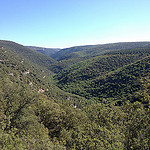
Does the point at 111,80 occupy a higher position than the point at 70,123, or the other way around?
the point at 70,123

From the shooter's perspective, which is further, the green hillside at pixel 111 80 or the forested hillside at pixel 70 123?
the green hillside at pixel 111 80

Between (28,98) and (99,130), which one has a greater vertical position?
(28,98)

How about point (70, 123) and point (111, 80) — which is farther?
point (111, 80)

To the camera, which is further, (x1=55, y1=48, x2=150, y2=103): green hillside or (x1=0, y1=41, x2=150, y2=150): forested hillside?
(x1=55, y1=48, x2=150, y2=103): green hillside

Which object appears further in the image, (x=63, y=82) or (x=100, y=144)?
(x=63, y=82)

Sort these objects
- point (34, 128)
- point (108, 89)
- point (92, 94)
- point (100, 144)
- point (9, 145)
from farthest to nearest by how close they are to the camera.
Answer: point (92, 94)
point (108, 89)
point (34, 128)
point (100, 144)
point (9, 145)

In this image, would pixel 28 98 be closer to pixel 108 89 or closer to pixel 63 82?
pixel 108 89

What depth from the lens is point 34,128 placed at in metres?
23.1

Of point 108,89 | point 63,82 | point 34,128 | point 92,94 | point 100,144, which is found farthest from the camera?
point 63,82

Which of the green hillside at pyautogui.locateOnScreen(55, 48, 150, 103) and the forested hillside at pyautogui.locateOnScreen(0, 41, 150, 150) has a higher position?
the forested hillside at pyautogui.locateOnScreen(0, 41, 150, 150)

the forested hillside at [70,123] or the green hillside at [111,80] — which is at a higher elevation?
the forested hillside at [70,123]

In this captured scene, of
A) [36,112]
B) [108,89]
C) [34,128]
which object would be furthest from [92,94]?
[34,128]

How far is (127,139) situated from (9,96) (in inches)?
1270

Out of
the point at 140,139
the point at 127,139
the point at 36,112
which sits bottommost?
the point at 36,112
